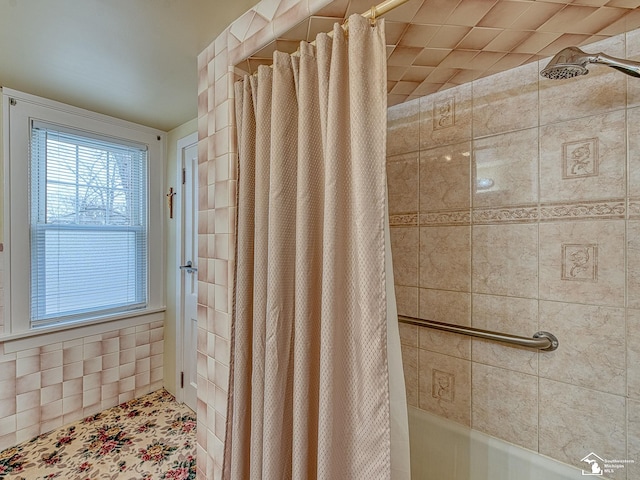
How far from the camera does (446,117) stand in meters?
1.29

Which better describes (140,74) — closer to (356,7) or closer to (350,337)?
(356,7)

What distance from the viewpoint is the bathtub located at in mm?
1062

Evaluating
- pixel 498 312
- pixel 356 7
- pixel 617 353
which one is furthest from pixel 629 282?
pixel 356 7

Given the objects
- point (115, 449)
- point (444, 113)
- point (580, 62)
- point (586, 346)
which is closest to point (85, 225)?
point (115, 449)

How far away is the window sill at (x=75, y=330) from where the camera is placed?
1.83 metres

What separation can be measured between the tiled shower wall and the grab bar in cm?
3

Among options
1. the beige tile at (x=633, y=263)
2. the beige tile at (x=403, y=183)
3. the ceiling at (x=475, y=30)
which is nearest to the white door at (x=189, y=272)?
the ceiling at (x=475, y=30)

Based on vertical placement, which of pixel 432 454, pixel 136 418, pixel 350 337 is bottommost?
pixel 136 418

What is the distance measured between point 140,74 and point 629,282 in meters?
2.24

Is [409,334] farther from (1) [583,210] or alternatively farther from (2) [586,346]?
(1) [583,210]

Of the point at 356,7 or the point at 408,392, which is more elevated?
the point at 356,7

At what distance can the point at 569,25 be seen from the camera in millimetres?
899

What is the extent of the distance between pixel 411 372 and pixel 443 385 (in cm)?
14

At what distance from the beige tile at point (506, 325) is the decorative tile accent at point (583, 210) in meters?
0.32
